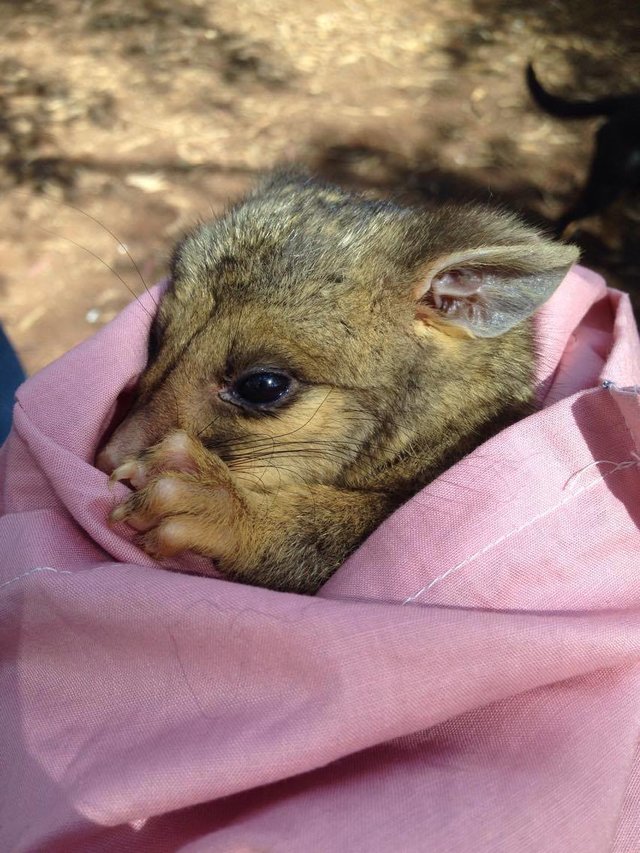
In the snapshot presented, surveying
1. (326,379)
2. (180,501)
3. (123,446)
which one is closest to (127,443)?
(123,446)

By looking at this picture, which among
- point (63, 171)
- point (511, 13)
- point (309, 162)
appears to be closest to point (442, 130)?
point (309, 162)

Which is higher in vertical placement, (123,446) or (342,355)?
(342,355)

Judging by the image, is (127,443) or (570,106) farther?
(570,106)

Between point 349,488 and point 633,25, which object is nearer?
point 349,488

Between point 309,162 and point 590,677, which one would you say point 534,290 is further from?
point 309,162

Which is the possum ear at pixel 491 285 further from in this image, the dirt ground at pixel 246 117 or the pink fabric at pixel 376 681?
the dirt ground at pixel 246 117

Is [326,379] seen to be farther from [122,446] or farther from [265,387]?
[122,446]

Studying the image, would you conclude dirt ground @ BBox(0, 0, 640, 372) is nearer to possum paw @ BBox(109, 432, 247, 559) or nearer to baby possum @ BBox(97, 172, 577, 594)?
baby possum @ BBox(97, 172, 577, 594)
